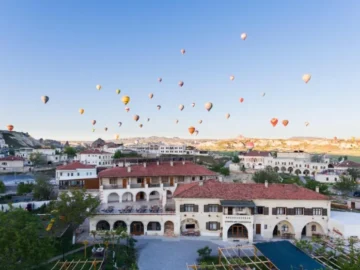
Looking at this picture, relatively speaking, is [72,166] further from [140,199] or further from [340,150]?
[340,150]

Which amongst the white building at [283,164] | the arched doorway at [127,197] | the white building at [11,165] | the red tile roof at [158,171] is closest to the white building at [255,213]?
the red tile roof at [158,171]

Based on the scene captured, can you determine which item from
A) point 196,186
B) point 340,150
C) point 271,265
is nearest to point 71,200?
point 196,186

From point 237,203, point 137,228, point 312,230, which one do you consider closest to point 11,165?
point 137,228

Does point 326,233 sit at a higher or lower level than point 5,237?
Result: lower

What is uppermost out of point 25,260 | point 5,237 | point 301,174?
point 5,237

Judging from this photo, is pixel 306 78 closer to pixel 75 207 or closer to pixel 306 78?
pixel 306 78

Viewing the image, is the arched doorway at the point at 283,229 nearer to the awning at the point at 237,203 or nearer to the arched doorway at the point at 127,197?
the awning at the point at 237,203

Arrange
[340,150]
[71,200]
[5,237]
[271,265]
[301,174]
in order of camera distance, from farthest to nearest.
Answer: [340,150], [301,174], [71,200], [271,265], [5,237]
